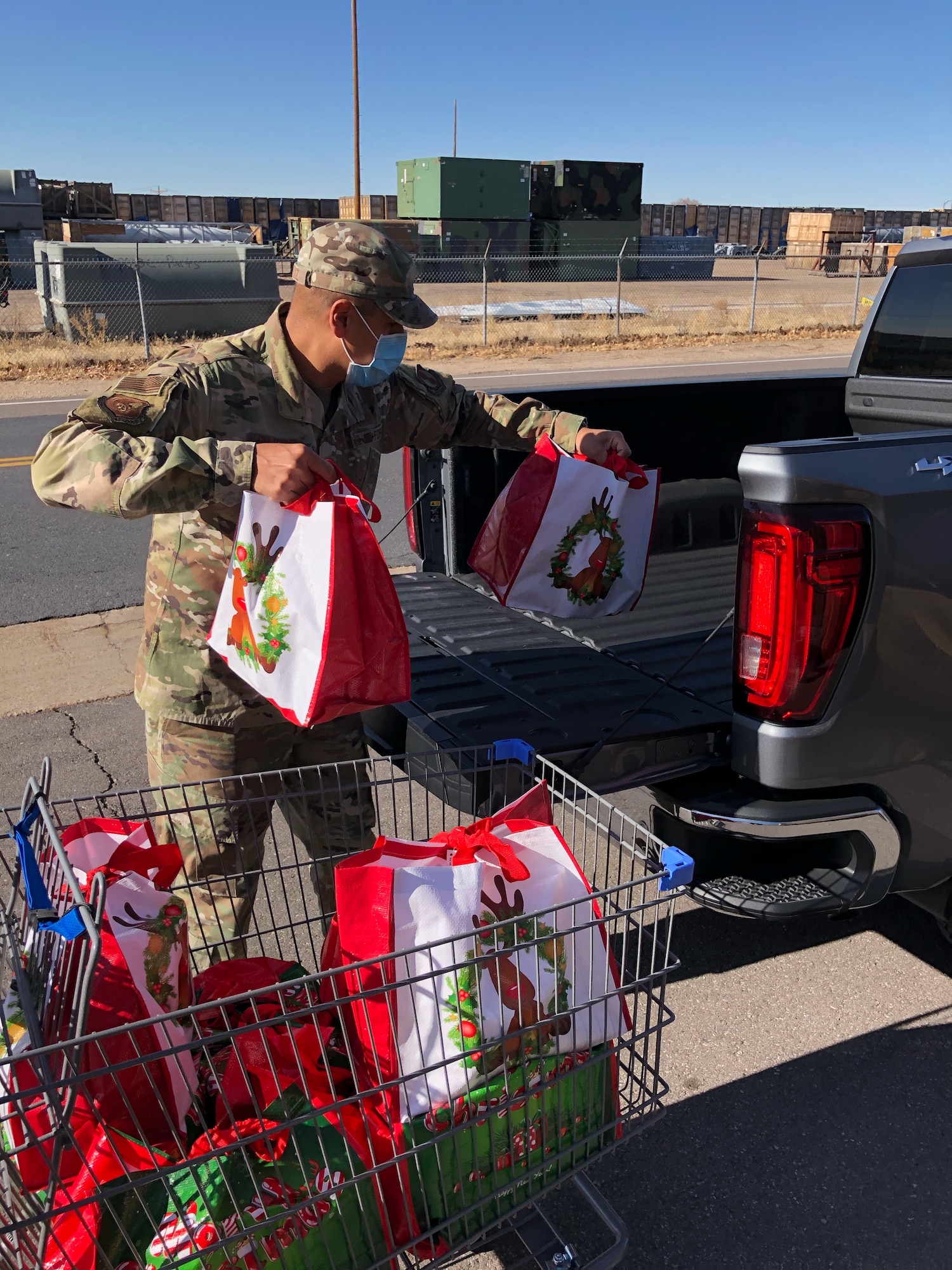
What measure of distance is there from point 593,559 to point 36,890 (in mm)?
2011

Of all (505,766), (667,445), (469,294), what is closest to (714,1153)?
(505,766)

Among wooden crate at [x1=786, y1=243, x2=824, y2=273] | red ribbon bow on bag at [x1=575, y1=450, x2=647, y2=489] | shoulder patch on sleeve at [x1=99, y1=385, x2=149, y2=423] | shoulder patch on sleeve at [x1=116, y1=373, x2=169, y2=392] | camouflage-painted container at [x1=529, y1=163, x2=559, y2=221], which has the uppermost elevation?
camouflage-painted container at [x1=529, y1=163, x2=559, y2=221]

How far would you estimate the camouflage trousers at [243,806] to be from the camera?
2.49 meters

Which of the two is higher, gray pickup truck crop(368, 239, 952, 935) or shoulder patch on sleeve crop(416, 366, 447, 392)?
shoulder patch on sleeve crop(416, 366, 447, 392)

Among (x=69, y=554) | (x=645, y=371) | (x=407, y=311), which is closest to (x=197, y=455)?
(x=407, y=311)

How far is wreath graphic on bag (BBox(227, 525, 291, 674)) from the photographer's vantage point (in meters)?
2.12

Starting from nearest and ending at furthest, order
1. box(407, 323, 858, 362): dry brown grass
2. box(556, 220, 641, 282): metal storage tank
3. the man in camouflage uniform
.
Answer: the man in camouflage uniform → box(407, 323, 858, 362): dry brown grass → box(556, 220, 641, 282): metal storage tank

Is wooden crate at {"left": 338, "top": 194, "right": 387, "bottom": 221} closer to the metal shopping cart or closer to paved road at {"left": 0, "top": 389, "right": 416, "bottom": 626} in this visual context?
paved road at {"left": 0, "top": 389, "right": 416, "bottom": 626}

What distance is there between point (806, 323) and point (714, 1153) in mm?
25424

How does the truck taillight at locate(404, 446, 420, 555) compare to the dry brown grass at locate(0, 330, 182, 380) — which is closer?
the truck taillight at locate(404, 446, 420, 555)

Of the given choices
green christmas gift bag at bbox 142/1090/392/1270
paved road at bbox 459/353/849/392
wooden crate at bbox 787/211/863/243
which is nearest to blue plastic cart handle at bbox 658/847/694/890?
green christmas gift bag at bbox 142/1090/392/1270

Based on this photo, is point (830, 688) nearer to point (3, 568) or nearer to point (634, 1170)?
point (634, 1170)

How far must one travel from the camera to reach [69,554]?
7.40m

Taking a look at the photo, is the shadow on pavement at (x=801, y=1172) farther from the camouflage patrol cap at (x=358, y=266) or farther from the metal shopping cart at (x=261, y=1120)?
the camouflage patrol cap at (x=358, y=266)
